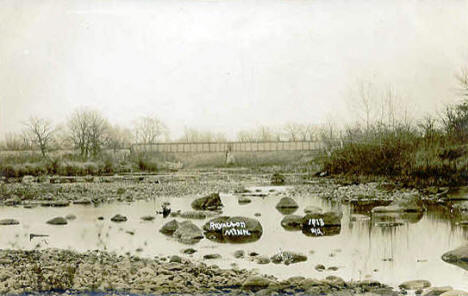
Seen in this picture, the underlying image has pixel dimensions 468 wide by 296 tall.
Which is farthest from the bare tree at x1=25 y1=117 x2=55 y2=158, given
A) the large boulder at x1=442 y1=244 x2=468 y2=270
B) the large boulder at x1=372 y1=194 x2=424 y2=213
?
the large boulder at x1=442 y1=244 x2=468 y2=270

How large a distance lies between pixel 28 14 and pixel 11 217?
5.25ft

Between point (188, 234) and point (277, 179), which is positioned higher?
point (277, 179)

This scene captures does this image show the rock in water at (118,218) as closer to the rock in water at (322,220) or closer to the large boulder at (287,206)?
the large boulder at (287,206)

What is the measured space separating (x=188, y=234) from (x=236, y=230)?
37 centimetres

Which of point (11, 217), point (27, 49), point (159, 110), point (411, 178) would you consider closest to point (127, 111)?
point (159, 110)

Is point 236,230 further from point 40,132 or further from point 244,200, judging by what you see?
point 40,132

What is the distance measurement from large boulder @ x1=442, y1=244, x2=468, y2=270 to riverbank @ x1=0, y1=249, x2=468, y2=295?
0.89 ft

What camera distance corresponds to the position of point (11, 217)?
441 cm

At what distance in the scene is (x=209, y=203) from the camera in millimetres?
4309

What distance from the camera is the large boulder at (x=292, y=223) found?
4.29m

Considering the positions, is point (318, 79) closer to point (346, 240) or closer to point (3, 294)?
point (346, 240)

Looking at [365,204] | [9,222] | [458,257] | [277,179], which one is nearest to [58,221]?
[9,222]

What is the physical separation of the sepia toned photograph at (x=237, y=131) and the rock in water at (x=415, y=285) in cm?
19

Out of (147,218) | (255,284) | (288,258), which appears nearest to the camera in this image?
(255,284)
